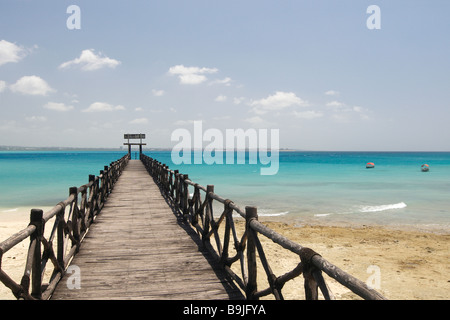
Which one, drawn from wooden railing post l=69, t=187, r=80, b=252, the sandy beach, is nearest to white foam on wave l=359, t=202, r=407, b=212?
the sandy beach

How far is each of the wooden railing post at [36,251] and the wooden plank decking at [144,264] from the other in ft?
1.53

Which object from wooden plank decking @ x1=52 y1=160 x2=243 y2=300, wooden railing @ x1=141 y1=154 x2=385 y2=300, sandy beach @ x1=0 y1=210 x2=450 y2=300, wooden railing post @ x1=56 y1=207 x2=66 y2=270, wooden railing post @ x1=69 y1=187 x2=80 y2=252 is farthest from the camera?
sandy beach @ x1=0 y1=210 x2=450 y2=300

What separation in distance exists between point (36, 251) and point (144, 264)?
6.64 feet

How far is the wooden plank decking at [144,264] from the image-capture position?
4488 millimetres

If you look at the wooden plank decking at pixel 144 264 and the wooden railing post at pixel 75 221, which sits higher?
the wooden railing post at pixel 75 221

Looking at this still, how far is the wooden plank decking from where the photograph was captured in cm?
449

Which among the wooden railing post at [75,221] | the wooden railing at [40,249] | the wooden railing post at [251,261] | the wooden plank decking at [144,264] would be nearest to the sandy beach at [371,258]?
the wooden plank decking at [144,264]

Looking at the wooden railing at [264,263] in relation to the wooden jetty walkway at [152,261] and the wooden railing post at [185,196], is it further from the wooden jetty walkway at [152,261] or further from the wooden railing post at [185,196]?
the wooden railing post at [185,196]

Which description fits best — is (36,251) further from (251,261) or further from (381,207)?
(381,207)

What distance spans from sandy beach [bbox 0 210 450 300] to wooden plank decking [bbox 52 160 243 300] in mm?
2896

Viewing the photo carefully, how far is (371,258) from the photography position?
10602 mm

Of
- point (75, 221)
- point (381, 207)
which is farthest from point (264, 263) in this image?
point (381, 207)

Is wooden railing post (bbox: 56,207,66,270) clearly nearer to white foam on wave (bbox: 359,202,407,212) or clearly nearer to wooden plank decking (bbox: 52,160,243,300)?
wooden plank decking (bbox: 52,160,243,300)
